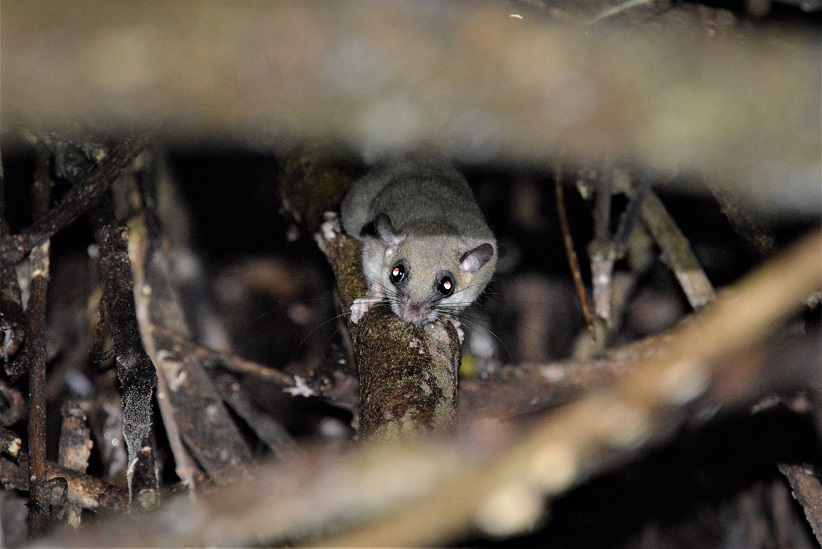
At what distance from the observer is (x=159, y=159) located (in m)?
5.53

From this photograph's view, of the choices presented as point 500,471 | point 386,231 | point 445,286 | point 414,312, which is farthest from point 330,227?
point 500,471

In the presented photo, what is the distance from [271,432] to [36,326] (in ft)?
4.73

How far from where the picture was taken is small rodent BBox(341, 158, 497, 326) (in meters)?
4.41

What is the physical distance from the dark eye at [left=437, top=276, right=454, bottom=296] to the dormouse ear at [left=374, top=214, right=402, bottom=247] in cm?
34

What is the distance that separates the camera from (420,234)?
187 inches

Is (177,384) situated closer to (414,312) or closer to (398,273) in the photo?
(398,273)

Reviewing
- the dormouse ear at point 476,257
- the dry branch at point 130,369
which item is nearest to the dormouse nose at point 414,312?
the dormouse ear at point 476,257

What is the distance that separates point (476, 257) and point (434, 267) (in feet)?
0.93

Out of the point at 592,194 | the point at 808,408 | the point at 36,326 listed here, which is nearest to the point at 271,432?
the point at 36,326

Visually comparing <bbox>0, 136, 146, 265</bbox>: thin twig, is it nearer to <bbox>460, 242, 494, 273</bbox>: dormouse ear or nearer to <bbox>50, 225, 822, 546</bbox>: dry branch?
<bbox>460, 242, 494, 273</bbox>: dormouse ear

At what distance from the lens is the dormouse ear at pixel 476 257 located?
15.3ft

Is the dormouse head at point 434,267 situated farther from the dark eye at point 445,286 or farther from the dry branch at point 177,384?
the dry branch at point 177,384

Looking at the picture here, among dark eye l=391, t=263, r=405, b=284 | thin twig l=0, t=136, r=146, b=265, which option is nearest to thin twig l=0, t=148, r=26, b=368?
thin twig l=0, t=136, r=146, b=265

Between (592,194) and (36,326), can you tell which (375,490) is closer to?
(36,326)
